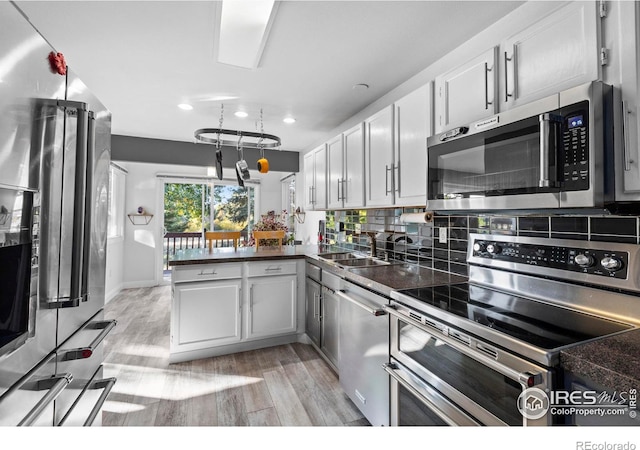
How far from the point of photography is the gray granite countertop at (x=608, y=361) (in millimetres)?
739

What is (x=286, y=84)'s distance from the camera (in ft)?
8.25

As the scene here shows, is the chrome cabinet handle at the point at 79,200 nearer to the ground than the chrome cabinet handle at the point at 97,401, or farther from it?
farther from it

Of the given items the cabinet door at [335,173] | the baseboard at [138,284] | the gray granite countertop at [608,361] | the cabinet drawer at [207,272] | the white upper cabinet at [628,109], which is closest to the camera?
the gray granite countertop at [608,361]

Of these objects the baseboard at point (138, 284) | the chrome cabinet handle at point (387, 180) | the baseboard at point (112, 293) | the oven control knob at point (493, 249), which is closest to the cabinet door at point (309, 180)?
the chrome cabinet handle at point (387, 180)

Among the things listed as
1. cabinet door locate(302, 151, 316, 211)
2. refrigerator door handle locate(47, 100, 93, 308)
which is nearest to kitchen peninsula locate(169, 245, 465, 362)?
cabinet door locate(302, 151, 316, 211)

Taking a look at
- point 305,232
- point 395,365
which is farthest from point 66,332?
point 305,232

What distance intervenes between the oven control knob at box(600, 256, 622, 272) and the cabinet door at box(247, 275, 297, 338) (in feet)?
7.57

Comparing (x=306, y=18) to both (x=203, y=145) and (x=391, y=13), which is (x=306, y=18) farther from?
(x=203, y=145)

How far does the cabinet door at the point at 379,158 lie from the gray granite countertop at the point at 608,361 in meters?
1.36

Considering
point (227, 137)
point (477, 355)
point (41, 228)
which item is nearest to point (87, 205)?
point (41, 228)

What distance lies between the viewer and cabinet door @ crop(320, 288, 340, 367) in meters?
2.34

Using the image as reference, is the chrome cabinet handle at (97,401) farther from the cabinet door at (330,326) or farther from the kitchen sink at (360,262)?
the kitchen sink at (360,262)

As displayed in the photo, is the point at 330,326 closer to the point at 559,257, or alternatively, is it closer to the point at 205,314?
the point at 205,314

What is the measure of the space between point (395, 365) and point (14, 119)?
1757mm
